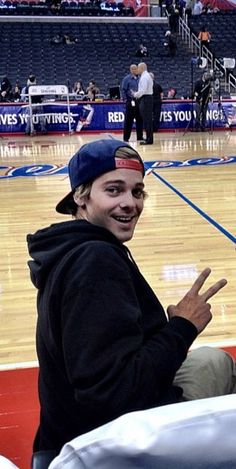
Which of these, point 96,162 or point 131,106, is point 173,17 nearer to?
point 131,106

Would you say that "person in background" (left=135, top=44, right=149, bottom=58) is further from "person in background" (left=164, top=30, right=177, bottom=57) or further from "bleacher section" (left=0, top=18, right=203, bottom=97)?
"person in background" (left=164, top=30, right=177, bottom=57)

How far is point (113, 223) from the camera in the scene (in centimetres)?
136

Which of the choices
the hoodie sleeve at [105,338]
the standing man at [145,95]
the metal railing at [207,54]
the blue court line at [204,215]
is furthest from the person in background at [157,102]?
the hoodie sleeve at [105,338]

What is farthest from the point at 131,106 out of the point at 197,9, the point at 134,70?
the point at 197,9

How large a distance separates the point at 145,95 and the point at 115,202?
31.3 ft

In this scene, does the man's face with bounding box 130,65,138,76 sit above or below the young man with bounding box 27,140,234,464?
below

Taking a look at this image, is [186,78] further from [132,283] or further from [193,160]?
[132,283]

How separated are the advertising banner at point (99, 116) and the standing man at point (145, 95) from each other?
2524mm

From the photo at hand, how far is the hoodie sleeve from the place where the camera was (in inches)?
42.6

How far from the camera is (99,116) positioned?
43.5ft

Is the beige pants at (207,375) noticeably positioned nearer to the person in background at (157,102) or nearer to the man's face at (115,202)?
the man's face at (115,202)

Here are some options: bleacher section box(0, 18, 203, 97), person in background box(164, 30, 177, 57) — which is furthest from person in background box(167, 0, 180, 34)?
person in background box(164, 30, 177, 57)

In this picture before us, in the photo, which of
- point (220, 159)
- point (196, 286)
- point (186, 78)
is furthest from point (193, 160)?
point (186, 78)

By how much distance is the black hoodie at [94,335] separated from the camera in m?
1.09
